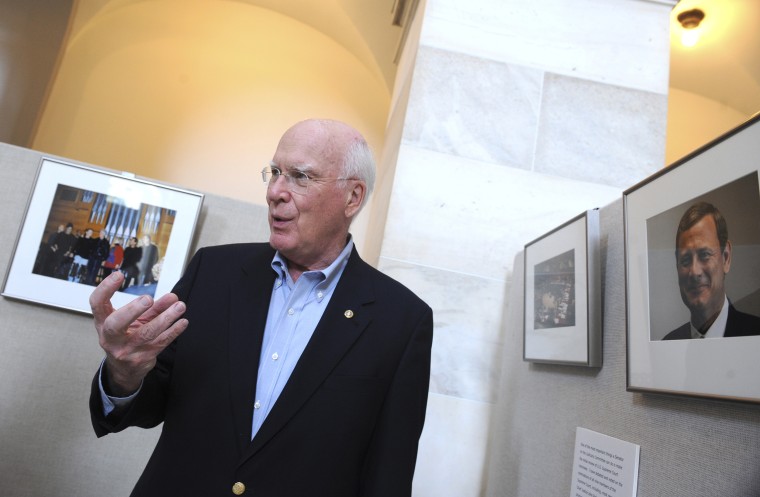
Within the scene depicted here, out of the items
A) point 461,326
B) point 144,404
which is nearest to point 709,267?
point 144,404

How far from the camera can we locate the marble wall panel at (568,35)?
12.5 feet

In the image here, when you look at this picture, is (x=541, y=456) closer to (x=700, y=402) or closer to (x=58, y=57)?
(x=700, y=402)

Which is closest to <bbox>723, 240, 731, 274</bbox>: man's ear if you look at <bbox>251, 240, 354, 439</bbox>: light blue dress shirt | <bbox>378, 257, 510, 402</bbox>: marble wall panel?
<bbox>251, 240, 354, 439</bbox>: light blue dress shirt

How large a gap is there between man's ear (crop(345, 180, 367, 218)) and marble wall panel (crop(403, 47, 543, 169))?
1282 millimetres

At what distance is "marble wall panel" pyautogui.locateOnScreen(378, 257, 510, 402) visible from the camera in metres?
3.30

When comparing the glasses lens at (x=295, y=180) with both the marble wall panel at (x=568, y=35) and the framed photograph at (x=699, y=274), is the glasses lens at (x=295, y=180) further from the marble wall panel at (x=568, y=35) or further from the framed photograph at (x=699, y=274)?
the marble wall panel at (x=568, y=35)

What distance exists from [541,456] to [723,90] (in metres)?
8.20

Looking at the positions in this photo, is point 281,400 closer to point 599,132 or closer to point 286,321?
point 286,321

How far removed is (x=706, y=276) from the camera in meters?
1.51

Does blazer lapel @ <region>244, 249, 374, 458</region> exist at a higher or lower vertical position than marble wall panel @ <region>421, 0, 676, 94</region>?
lower

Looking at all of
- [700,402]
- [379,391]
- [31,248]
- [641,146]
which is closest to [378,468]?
[379,391]

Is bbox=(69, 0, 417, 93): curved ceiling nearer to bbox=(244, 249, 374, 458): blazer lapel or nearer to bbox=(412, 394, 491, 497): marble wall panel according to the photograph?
bbox=(412, 394, 491, 497): marble wall panel

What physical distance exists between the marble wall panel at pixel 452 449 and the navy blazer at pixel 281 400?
3.84ft

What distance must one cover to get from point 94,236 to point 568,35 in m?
3.05
